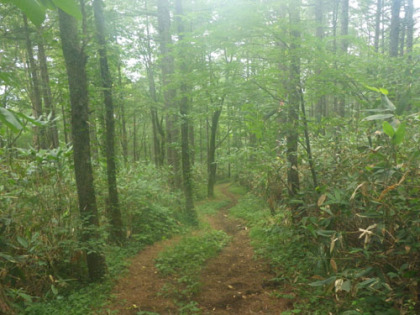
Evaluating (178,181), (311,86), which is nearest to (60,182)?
(311,86)

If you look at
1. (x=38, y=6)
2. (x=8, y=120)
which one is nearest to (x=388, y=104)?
(x=38, y=6)

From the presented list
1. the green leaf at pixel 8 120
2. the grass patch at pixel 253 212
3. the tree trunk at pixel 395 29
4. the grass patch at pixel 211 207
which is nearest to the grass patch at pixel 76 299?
the green leaf at pixel 8 120

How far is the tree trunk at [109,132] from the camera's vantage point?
621 centimetres

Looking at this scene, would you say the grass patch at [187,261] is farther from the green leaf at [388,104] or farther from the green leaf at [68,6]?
the green leaf at [68,6]

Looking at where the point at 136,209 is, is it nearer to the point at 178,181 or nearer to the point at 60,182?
the point at 60,182

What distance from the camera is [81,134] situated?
4688 mm

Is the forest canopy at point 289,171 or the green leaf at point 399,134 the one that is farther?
the forest canopy at point 289,171

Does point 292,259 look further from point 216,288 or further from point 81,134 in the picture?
point 81,134

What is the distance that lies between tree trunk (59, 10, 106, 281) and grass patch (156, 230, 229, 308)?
1.39m

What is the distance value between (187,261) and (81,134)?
141 inches

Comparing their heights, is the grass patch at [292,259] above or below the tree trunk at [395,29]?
below

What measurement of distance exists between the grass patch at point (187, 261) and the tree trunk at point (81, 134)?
1.39 metres

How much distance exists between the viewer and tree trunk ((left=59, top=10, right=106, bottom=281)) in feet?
14.8

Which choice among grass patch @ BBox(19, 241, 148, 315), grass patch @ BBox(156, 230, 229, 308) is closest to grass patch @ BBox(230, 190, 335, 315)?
grass patch @ BBox(156, 230, 229, 308)
